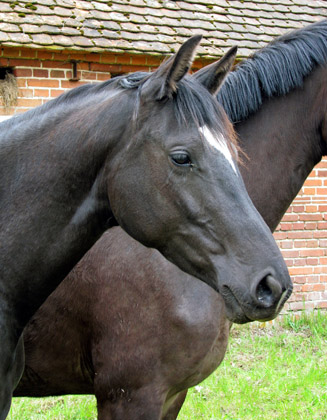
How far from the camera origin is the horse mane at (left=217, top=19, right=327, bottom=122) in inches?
116

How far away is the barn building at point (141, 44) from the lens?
5.29 m

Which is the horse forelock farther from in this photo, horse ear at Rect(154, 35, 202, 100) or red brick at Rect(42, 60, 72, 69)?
red brick at Rect(42, 60, 72, 69)

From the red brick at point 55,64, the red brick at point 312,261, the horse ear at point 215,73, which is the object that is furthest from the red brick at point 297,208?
the horse ear at point 215,73

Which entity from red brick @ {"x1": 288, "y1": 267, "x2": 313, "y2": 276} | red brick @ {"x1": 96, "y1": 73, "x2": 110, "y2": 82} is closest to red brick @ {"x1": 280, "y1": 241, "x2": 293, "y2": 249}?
red brick @ {"x1": 288, "y1": 267, "x2": 313, "y2": 276}

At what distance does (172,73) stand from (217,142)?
0.95ft

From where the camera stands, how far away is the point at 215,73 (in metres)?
Answer: 2.15

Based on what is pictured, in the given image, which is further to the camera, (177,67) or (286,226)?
(286,226)

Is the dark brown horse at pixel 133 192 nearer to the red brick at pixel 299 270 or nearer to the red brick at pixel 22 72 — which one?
the red brick at pixel 22 72

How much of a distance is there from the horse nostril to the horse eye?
0.48 metres

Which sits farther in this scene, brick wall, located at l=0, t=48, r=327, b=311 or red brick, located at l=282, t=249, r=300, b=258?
red brick, located at l=282, t=249, r=300, b=258

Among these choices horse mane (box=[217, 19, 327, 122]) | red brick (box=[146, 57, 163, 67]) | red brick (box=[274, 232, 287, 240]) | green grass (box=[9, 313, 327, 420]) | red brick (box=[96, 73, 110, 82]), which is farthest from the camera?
red brick (box=[274, 232, 287, 240])

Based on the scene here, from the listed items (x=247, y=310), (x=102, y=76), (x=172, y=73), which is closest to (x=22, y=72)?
(x=102, y=76)

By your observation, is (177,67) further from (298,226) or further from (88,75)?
(298,226)

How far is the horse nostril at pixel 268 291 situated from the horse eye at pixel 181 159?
476 mm
